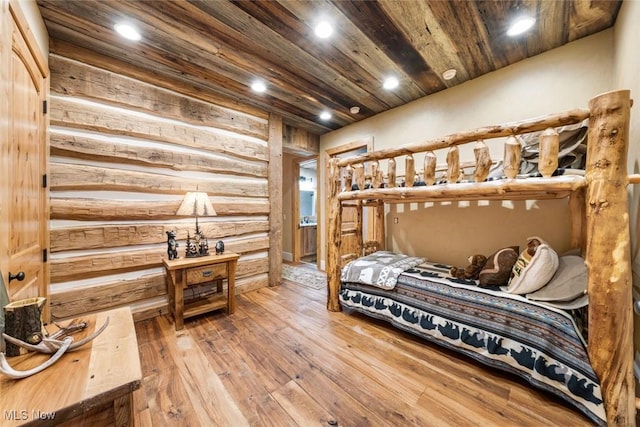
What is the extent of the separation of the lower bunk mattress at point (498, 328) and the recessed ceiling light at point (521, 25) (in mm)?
2153

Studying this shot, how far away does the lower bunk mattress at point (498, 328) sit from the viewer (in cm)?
136

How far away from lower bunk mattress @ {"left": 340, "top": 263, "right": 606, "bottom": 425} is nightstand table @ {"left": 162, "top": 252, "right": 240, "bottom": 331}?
156 cm

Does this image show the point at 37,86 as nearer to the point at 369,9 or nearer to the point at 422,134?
the point at 369,9

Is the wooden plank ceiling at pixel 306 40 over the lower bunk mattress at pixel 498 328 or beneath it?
over

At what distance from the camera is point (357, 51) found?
2.17 meters

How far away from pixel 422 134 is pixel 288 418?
10.8ft

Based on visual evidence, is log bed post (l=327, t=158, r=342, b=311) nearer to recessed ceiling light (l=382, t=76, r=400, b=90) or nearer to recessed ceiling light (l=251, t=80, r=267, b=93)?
recessed ceiling light (l=382, t=76, r=400, b=90)

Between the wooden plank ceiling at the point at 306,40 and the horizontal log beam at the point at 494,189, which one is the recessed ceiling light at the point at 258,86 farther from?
the horizontal log beam at the point at 494,189

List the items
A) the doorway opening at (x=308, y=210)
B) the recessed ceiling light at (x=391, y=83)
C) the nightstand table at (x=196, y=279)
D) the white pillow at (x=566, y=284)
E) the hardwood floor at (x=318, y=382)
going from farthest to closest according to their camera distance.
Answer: the doorway opening at (x=308, y=210) < the recessed ceiling light at (x=391, y=83) < the nightstand table at (x=196, y=279) < the white pillow at (x=566, y=284) < the hardwood floor at (x=318, y=382)

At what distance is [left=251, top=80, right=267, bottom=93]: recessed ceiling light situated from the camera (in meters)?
2.67

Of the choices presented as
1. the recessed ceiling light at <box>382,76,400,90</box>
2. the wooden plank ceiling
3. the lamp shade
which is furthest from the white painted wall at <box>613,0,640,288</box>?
the lamp shade

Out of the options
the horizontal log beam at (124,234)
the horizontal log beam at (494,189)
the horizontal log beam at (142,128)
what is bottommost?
the horizontal log beam at (124,234)

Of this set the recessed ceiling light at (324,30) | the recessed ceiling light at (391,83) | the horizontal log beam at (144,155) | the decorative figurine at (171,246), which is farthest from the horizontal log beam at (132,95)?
the recessed ceiling light at (391,83)

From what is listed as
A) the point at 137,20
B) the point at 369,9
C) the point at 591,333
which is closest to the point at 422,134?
the point at 369,9
